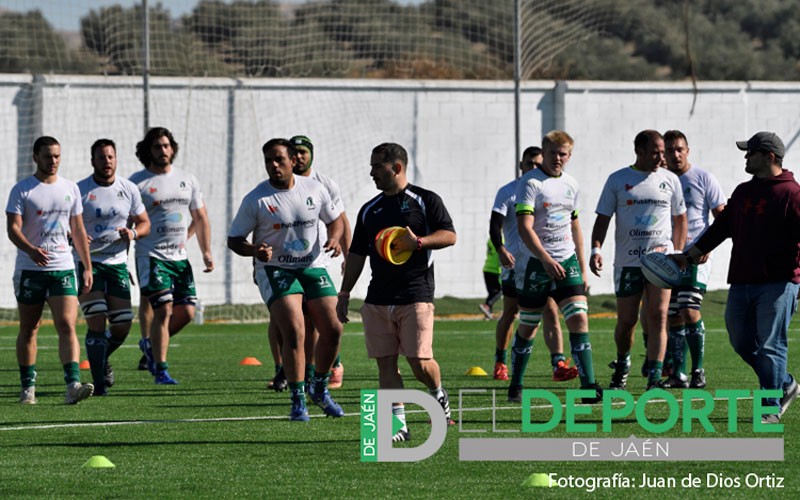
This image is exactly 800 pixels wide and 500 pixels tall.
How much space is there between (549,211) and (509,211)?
61.1 inches

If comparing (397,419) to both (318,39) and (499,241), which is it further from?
(318,39)

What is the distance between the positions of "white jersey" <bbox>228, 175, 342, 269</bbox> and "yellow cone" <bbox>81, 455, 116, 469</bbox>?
103 inches

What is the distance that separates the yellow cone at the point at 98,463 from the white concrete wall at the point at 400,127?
17311 millimetres

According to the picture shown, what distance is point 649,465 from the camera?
27.1 feet

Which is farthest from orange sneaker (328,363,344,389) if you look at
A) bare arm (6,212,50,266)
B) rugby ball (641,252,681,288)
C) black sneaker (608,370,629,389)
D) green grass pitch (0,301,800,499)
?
rugby ball (641,252,681,288)

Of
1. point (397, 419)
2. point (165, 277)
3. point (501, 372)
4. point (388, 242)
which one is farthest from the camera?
point (165, 277)

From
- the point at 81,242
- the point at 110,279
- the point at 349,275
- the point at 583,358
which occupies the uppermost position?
the point at 81,242

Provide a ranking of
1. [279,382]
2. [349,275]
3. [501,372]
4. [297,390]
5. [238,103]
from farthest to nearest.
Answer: [238,103] → [501,372] → [279,382] → [297,390] → [349,275]

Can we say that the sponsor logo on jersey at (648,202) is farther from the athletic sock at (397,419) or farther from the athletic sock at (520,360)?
the athletic sock at (397,419)

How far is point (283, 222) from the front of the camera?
10773mm

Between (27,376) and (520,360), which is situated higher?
(520,360)

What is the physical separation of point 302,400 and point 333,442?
4.15ft

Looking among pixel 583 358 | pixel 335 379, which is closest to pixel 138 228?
pixel 335 379

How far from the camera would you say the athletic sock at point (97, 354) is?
506 inches
